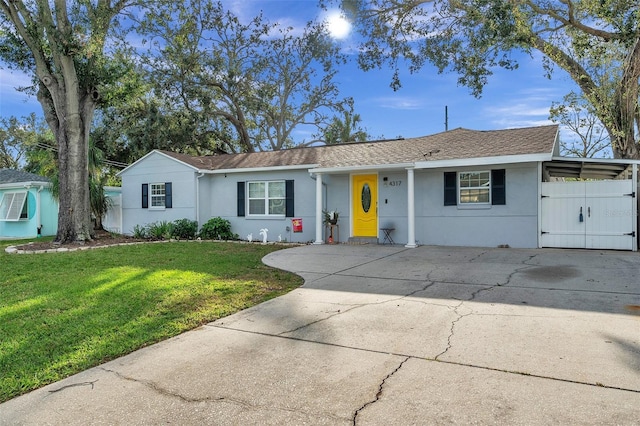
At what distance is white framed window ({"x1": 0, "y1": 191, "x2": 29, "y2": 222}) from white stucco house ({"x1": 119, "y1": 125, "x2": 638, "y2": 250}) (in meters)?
5.64

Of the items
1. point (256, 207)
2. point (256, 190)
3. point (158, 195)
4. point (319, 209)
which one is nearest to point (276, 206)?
point (256, 207)

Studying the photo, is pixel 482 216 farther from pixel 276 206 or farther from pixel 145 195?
pixel 145 195

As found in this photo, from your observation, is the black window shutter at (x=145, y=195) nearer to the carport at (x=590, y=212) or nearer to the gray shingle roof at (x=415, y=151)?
the gray shingle roof at (x=415, y=151)

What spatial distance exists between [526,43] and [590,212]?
18.6 feet

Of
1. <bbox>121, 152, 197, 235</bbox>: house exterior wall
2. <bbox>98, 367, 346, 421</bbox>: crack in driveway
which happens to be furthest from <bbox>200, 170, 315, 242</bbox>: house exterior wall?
<bbox>98, 367, 346, 421</bbox>: crack in driveway

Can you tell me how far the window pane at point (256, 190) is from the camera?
15344 millimetres

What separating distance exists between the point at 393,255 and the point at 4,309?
7.80 m

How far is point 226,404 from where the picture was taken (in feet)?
9.61

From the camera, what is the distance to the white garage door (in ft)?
34.9

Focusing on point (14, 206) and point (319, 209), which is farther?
point (14, 206)

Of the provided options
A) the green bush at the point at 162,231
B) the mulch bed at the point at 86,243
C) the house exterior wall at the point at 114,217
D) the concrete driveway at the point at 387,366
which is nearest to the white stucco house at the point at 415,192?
the green bush at the point at 162,231

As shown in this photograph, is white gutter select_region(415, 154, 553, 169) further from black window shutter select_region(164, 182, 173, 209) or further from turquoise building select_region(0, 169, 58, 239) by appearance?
turquoise building select_region(0, 169, 58, 239)

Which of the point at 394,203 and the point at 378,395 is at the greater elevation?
the point at 394,203

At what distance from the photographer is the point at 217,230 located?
15406 millimetres
